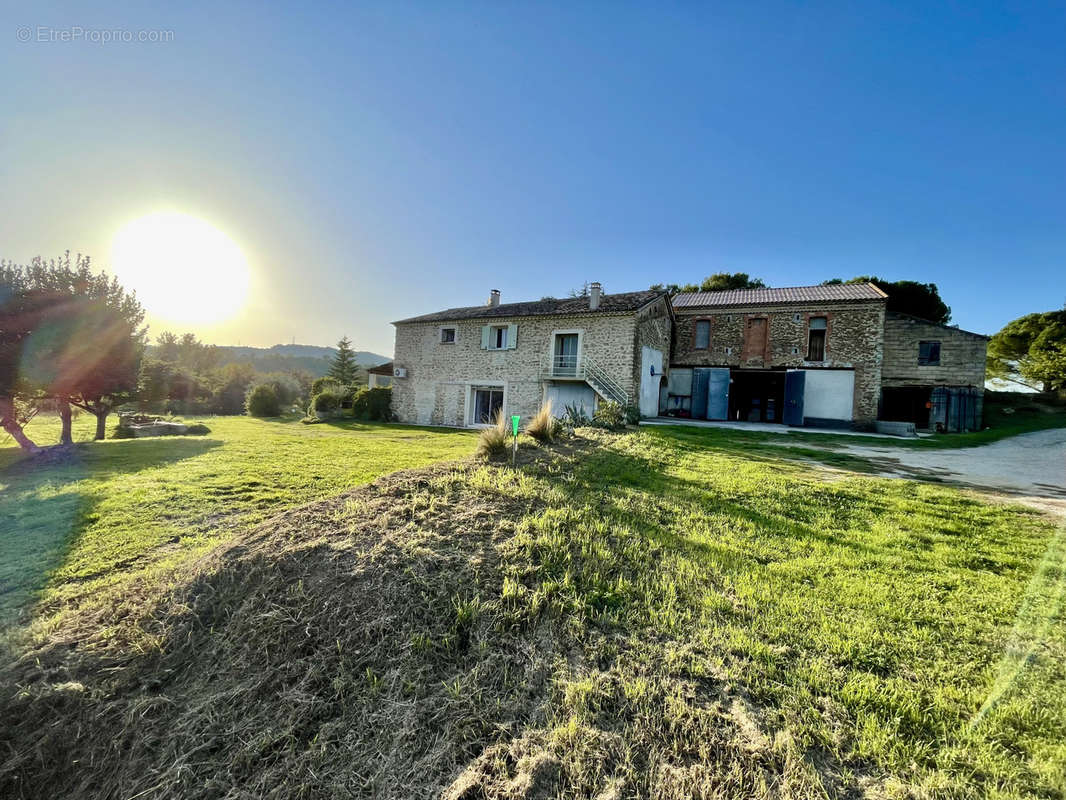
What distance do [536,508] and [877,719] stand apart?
3004mm

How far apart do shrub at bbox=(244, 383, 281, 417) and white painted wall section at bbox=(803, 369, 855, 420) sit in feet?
105

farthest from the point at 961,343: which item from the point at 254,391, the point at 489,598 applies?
the point at 254,391

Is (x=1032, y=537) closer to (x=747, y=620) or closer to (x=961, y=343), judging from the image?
(x=747, y=620)

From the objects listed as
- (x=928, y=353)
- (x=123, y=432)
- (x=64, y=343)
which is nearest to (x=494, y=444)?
(x=64, y=343)

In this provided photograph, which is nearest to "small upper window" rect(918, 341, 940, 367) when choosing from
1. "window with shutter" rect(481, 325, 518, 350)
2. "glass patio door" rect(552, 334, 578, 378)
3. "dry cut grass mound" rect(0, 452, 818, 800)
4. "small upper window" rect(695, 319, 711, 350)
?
"small upper window" rect(695, 319, 711, 350)

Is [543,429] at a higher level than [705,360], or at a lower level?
lower

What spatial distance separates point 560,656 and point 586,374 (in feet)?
51.0

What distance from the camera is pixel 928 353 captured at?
19.4m

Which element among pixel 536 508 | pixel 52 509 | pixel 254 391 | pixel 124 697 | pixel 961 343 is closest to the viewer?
pixel 124 697

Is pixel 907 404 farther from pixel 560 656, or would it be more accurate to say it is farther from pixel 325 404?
pixel 325 404

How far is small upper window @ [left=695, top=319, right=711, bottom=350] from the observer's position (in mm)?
21297

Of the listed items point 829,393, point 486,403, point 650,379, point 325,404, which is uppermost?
point 650,379

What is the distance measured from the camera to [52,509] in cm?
575

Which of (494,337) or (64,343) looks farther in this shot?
(494,337)
